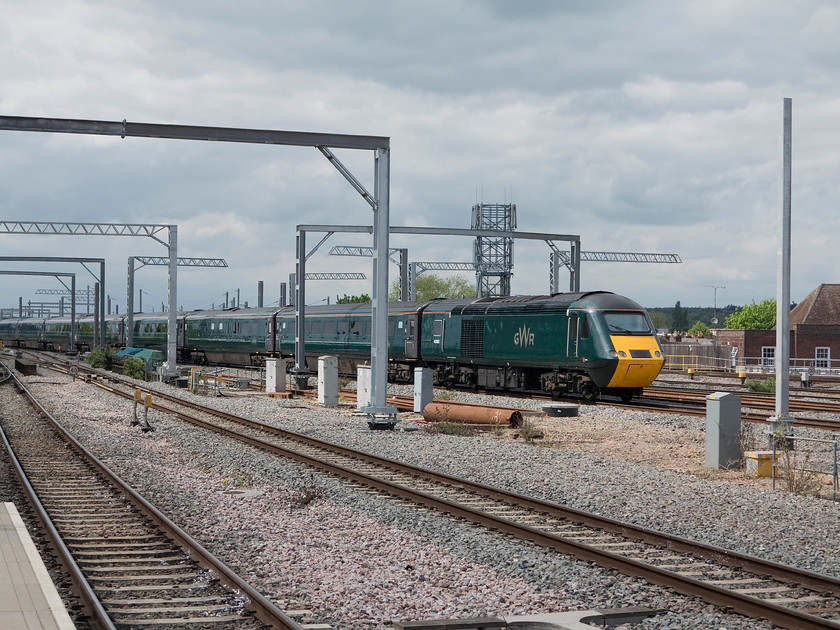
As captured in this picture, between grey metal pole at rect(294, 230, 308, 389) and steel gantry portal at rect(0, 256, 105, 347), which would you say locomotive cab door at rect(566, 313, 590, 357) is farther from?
steel gantry portal at rect(0, 256, 105, 347)

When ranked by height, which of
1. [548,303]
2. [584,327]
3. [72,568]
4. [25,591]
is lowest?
[72,568]

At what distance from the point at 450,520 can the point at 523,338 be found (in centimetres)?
1807

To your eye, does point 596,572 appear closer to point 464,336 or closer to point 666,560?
point 666,560

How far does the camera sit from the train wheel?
2722cm

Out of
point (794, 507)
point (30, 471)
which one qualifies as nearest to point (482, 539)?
point (794, 507)

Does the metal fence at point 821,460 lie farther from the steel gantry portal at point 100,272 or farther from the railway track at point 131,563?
the steel gantry portal at point 100,272

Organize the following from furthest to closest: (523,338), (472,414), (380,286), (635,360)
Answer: (523,338) < (635,360) < (472,414) < (380,286)

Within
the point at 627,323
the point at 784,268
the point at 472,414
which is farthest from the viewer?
the point at 627,323

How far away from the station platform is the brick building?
183 feet

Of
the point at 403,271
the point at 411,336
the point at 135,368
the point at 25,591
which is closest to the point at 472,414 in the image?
the point at 411,336

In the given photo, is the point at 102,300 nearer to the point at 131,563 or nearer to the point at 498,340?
the point at 498,340

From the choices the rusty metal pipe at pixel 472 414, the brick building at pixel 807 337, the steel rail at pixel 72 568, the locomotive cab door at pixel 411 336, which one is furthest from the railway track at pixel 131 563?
the brick building at pixel 807 337

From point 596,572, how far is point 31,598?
4.86 meters

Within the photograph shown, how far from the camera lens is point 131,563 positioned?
909cm
